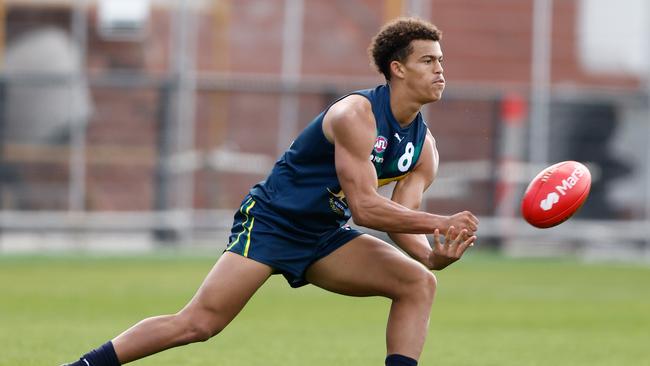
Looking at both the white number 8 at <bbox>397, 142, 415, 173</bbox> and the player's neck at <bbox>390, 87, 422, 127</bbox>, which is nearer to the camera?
the player's neck at <bbox>390, 87, 422, 127</bbox>

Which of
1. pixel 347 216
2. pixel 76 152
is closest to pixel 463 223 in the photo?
pixel 347 216

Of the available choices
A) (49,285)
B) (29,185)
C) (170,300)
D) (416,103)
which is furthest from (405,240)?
(29,185)

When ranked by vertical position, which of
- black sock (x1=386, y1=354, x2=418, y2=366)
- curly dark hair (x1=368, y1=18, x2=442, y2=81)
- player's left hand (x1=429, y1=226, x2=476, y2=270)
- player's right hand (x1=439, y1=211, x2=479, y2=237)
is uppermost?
curly dark hair (x1=368, y1=18, x2=442, y2=81)

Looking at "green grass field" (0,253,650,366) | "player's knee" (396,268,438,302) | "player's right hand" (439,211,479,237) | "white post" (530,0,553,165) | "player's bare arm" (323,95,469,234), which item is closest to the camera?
"player's right hand" (439,211,479,237)

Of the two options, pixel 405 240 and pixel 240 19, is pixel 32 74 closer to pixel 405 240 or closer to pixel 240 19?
pixel 240 19

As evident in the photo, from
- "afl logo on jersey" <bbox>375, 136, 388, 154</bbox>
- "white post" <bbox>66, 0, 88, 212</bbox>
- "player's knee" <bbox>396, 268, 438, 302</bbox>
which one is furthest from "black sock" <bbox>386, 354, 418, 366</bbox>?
"white post" <bbox>66, 0, 88, 212</bbox>

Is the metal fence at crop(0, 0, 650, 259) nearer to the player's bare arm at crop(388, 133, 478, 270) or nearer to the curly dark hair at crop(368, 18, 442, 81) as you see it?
the player's bare arm at crop(388, 133, 478, 270)

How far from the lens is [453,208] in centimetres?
2194

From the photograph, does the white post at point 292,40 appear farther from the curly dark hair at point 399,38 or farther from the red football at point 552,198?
the red football at point 552,198

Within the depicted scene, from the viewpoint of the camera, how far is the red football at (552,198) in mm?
7070

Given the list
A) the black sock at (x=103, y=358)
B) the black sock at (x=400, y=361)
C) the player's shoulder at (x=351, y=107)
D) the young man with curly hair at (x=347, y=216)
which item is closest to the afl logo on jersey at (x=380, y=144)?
the young man with curly hair at (x=347, y=216)

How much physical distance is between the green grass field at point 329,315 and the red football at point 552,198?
235 cm

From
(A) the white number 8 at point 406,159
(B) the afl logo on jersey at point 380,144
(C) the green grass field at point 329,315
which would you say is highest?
(B) the afl logo on jersey at point 380,144

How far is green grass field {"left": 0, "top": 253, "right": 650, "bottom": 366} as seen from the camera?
9.66m
